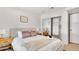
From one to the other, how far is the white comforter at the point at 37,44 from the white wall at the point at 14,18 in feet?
0.60

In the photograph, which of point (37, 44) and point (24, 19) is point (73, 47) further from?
point (24, 19)

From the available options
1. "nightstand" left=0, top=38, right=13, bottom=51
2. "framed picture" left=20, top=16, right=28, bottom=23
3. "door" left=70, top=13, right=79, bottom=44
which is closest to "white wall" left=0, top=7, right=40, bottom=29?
"framed picture" left=20, top=16, right=28, bottom=23

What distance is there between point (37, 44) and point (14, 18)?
17.5 inches

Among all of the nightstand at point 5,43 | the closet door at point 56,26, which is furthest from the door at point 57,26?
the nightstand at point 5,43

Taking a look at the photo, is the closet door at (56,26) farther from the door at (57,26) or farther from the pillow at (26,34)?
the pillow at (26,34)

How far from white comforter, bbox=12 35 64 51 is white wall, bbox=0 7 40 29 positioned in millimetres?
184

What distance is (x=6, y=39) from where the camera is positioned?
0.99 metres

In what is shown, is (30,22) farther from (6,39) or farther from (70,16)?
(70,16)

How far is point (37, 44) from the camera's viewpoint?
3.61ft

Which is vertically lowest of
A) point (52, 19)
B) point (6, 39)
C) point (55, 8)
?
point (6, 39)
